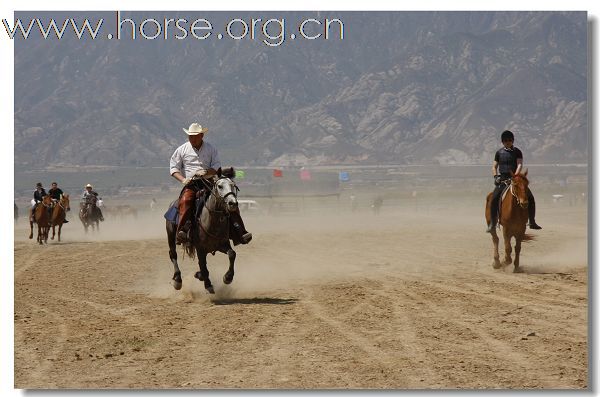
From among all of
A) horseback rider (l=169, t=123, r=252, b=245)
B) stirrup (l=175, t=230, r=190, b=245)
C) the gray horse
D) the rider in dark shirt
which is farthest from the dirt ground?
the rider in dark shirt

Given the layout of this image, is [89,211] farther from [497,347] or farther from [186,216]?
[497,347]

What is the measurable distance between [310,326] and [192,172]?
3641 millimetres

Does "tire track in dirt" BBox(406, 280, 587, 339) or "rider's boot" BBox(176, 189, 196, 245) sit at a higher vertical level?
"rider's boot" BBox(176, 189, 196, 245)

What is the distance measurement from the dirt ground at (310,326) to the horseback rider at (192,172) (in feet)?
3.94

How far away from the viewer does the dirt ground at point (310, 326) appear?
33.5 feet

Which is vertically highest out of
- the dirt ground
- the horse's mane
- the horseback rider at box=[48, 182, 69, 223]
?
the horse's mane

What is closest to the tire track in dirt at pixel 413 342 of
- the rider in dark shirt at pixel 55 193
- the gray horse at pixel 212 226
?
the gray horse at pixel 212 226

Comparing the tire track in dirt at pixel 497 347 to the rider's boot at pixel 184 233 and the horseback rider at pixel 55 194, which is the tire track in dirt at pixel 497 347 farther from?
the horseback rider at pixel 55 194

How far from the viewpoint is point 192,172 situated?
15.4 meters

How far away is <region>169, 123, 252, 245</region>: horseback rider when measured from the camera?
1537 centimetres

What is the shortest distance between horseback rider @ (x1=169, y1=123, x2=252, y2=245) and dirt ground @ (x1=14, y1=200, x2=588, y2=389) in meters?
1.20

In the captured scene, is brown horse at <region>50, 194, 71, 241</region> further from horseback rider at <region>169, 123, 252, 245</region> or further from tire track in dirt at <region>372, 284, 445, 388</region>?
tire track in dirt at <region>372, 284, 445, 388</region>

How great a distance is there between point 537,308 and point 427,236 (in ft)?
71.6
